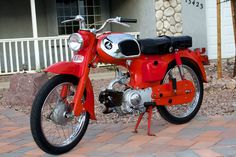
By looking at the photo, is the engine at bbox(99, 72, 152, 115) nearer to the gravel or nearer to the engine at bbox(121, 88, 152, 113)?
the engine at bbox(121, 88, 152, 113)

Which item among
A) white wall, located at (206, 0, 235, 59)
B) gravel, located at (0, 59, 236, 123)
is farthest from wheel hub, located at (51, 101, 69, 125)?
white wall, located at (206, 0, 235, 59)

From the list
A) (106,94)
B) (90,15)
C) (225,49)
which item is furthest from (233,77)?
(90,15)

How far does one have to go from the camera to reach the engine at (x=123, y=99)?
4.96 m

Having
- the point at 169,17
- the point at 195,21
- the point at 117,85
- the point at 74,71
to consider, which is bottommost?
the point at 117,85

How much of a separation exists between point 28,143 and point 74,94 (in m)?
0.92

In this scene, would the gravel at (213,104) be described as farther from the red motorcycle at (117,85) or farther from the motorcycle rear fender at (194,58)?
the motorcycle rear fender at (194,58)

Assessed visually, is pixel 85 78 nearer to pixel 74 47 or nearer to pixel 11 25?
pixel 74 47

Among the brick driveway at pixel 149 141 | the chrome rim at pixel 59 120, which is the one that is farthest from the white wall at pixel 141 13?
the chrome rim at pixel 59 120

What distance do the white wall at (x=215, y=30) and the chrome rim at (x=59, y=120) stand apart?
30.2ft

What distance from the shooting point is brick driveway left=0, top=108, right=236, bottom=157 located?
4.56m

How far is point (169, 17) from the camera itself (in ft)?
41.9

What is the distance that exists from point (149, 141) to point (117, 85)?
76 centimetres

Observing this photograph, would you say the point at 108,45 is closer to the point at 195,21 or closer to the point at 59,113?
the point at 59,113

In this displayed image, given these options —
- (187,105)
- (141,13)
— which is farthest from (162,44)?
(141,13)
